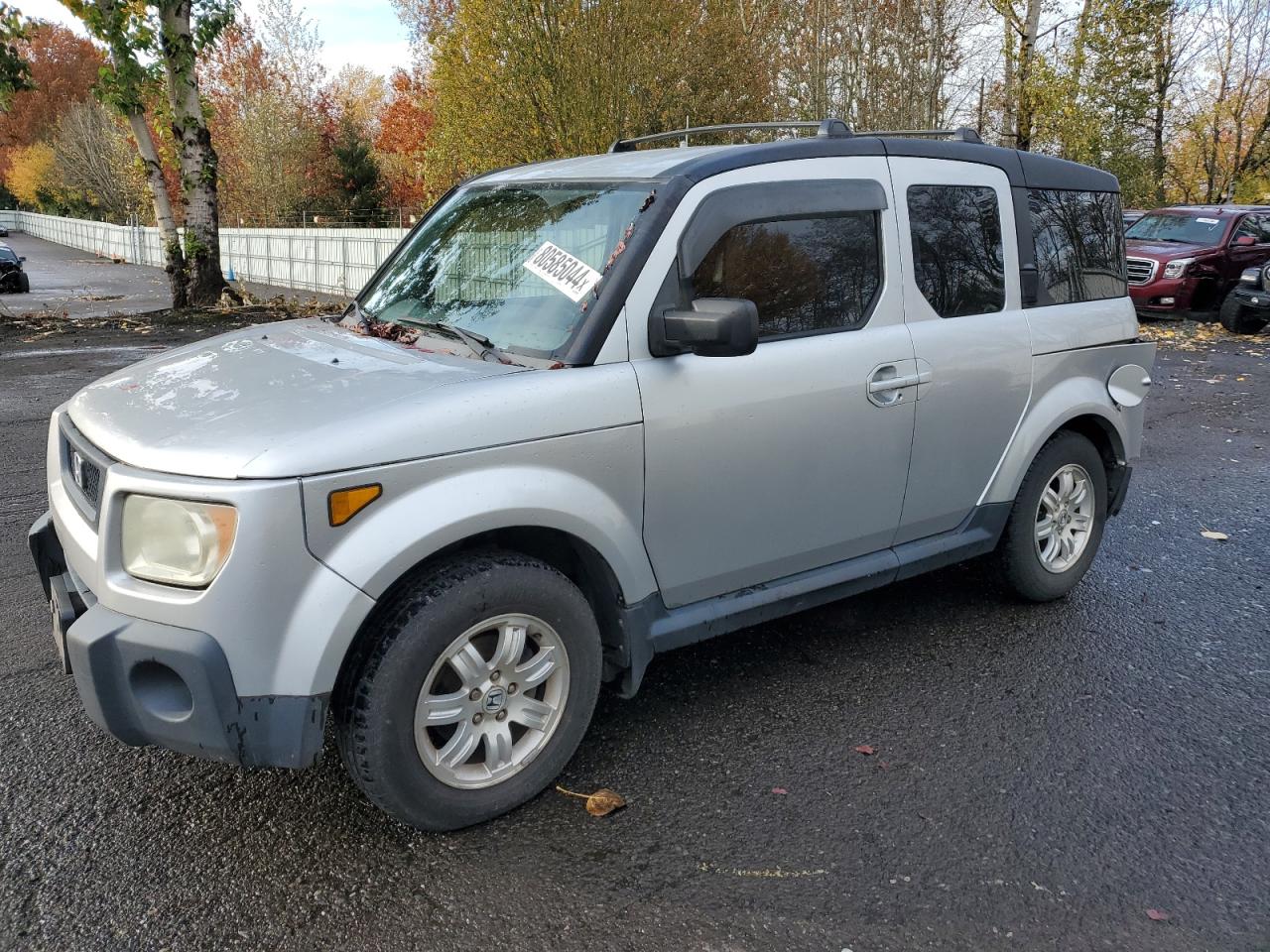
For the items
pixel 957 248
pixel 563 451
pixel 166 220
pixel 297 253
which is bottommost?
pixel 563 451

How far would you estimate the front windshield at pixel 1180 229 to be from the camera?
16.5 meters

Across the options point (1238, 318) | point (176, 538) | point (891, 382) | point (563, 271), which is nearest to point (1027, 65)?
point (1238, 318)

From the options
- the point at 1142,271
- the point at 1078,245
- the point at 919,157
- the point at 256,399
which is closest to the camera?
the point at 256,399

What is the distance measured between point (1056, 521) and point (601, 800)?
2649mm

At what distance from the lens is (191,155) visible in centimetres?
1587

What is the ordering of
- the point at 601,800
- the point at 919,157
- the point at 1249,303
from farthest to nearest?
the point at 1249,303
the point at 919,157
the point at 601,800

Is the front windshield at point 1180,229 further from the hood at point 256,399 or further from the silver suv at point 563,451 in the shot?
the hood at point 256,399

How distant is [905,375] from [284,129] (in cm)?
4144

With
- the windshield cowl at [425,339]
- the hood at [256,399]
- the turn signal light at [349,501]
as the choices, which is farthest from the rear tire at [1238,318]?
the turn signal light at [349,501]

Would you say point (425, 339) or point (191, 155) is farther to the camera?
point (191, 155)

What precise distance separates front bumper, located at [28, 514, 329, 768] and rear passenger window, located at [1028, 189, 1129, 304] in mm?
3422

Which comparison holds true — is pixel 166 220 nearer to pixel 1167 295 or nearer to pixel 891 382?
pixel 1167 295

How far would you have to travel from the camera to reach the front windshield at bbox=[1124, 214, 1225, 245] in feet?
54.1

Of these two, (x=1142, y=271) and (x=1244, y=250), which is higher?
(x=1244, y=250)
